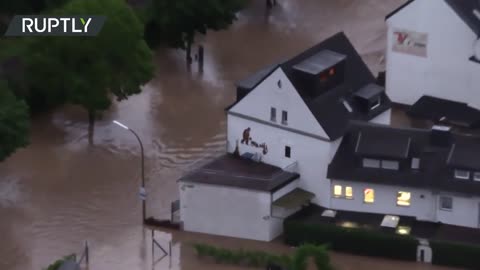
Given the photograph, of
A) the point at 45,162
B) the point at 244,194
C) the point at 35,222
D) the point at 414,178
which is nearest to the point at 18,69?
the point at 45,162

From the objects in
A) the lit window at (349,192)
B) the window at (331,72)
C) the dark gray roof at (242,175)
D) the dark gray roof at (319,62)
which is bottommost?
the lit window at (349,192)

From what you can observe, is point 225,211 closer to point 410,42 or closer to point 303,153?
point 303,153

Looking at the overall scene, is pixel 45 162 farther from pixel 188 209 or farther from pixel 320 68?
pixel 320 68

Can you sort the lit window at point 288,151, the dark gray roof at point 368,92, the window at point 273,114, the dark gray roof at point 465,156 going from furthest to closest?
the dark gray roof at point 368,92
the window at point 273,114
the lit window at point 288,151
the dark gray roof at point 465,156

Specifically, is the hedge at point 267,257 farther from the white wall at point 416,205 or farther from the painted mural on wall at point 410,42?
the painted mural on wall at point 410,42

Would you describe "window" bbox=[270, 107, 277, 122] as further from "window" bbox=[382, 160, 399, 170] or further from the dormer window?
"window" bbox=[382, 160, 399, 170]

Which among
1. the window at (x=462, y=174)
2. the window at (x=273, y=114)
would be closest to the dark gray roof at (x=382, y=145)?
the window at (x=462, y=174)

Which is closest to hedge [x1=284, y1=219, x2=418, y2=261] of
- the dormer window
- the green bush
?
the green bush
